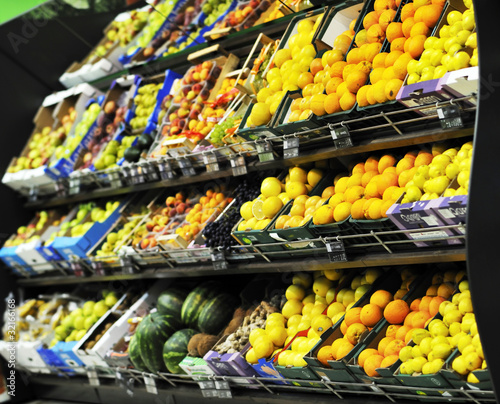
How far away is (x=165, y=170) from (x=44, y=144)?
1831mm

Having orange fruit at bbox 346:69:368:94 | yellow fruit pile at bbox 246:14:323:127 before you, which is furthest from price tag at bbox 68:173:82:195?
orange fruit at bbox 346:69:368:94

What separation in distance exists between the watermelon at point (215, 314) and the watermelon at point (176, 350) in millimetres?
97

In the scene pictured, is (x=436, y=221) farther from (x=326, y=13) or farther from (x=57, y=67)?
(x=57, y=67)

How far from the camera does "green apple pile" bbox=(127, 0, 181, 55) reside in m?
4.70

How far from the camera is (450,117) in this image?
2270 mm

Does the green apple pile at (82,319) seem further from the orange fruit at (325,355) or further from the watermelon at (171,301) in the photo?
the orange fruit at (325,355)

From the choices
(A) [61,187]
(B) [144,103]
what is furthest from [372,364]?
(A) [61,187]

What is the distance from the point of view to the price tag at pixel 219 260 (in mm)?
3248

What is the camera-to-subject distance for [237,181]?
3.84m

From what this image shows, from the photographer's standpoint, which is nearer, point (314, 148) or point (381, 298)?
point (381, 298)

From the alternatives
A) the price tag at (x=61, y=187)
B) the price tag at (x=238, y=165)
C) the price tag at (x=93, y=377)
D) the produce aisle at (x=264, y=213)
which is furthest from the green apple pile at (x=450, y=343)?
the price tag at (x=61, y=187)

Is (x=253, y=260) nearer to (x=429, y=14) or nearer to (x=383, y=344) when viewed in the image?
(x=383, y=344)

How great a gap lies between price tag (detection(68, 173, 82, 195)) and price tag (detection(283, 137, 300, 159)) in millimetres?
1984

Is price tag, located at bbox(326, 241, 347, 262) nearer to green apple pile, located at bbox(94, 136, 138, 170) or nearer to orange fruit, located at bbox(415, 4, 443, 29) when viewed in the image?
orange fruit, located at bbox(415, 4, 443, 29)
